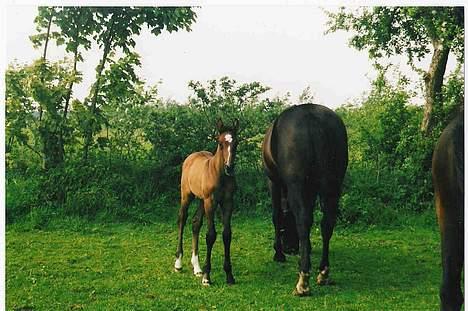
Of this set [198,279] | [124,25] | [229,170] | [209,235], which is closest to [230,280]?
[198,279]

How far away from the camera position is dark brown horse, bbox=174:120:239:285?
6184 millimetres

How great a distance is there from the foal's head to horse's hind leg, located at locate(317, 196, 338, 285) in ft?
3.99

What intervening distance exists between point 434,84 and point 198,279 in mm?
3711

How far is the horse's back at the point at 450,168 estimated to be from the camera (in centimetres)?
468

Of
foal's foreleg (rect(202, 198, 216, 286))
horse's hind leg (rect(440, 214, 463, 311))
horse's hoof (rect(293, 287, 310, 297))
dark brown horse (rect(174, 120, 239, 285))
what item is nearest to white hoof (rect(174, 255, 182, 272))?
dark brown horse (rect(174, 120, 239, 285))

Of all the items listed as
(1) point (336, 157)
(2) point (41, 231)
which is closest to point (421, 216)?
(1) point (336, 157)

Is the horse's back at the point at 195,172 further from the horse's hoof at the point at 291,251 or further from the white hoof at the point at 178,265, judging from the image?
the horse's hoof at the point at 291,251

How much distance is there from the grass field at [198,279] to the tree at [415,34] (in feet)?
5.65

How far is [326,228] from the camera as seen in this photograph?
680 cm

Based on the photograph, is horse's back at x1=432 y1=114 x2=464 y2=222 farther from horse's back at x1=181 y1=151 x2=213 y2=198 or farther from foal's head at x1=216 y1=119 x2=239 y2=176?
horse's back at x1=181 y1=151 x2=213 y2=198

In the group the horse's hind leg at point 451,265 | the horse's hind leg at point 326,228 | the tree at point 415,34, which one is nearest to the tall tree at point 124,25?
the tree at point 415,34

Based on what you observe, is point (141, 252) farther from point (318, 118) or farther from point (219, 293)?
point (318, 118)

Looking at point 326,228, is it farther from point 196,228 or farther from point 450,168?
point 450,168

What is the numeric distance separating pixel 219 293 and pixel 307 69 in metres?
2.80
